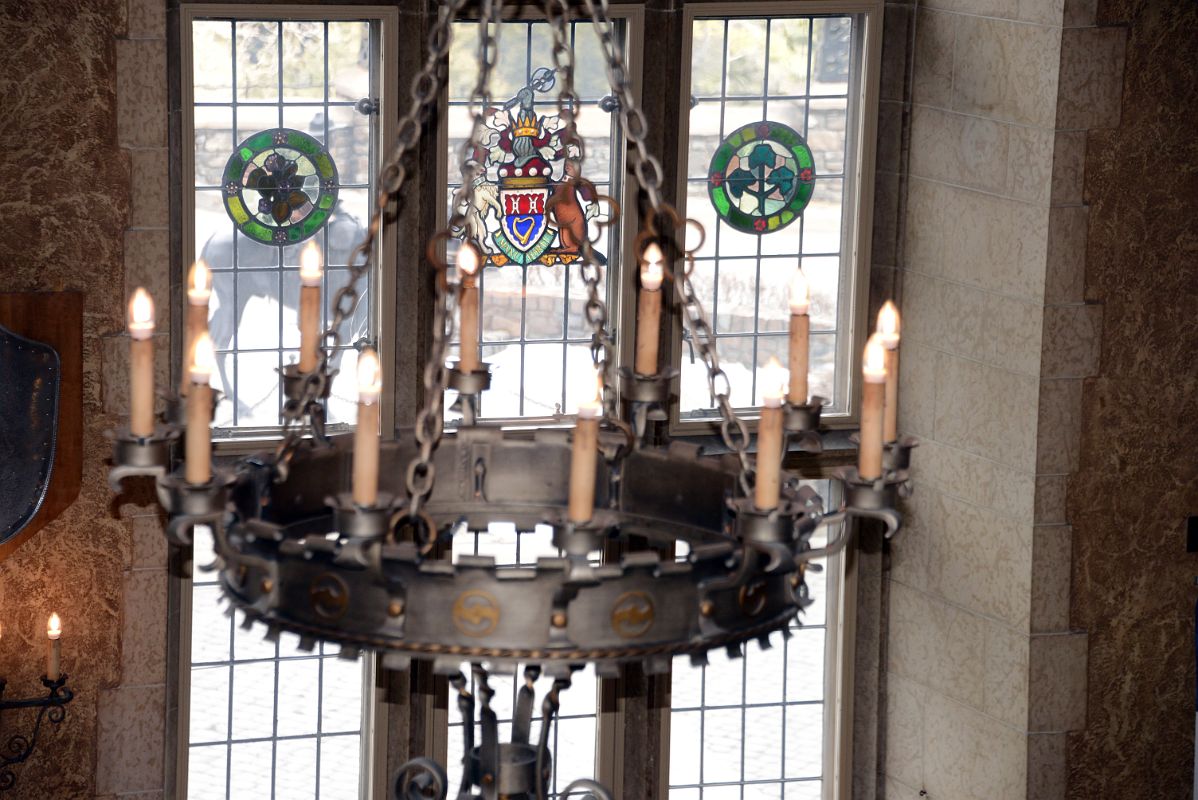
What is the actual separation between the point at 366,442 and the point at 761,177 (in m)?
4.35

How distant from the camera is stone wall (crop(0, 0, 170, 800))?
662 cm

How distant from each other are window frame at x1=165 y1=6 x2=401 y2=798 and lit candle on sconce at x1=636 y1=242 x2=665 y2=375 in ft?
9.02

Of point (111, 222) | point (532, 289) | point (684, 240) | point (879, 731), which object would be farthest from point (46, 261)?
point (879, 731)

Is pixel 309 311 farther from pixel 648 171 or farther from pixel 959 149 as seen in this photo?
pixel 959 149

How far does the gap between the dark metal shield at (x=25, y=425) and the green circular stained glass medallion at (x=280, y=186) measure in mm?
839

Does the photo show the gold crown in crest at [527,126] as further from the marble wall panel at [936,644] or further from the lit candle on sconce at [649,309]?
the lit candle on sconce at [649,309]

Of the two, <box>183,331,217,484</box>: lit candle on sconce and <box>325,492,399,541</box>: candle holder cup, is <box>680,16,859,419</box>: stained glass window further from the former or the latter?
<box>325,492,399,541</box>: candle holder cup

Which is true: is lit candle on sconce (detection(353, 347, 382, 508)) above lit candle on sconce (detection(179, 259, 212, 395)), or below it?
below

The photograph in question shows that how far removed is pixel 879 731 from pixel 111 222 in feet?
11.4

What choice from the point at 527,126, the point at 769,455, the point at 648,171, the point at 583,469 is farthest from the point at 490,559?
the point at 527,126

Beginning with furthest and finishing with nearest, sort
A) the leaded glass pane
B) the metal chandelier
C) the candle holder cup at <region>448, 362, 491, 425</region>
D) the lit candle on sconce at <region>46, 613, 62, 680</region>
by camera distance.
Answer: the leaded glass pane, the lit candle on sconce at <region>46, 613, 62, 680</region>, the candle holder cup at <region>448, 362, 491, 425</region>, the metal chandelier

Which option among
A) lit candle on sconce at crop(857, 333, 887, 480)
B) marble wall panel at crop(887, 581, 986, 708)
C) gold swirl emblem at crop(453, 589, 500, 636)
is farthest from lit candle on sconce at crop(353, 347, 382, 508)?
marble wall panel at crop(887, 581, 986, 708)

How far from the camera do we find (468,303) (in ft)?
14.8

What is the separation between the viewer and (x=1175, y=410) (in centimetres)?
720
